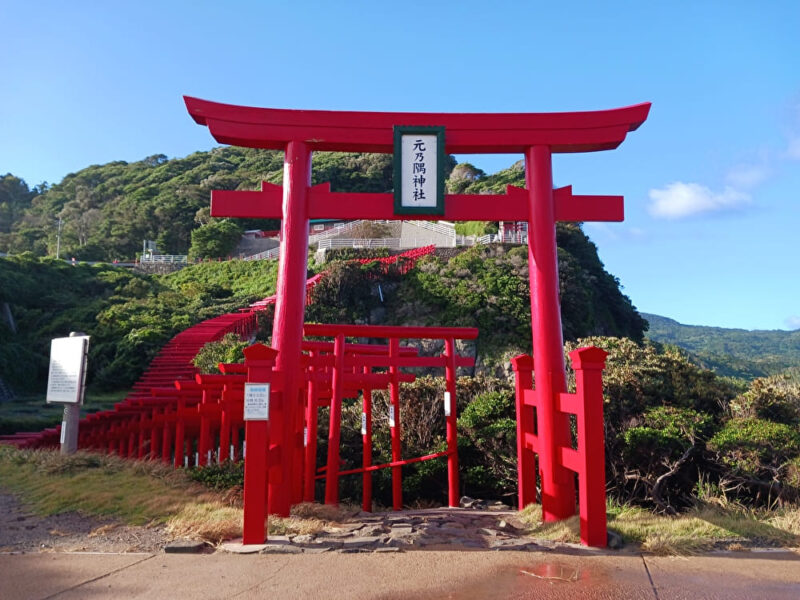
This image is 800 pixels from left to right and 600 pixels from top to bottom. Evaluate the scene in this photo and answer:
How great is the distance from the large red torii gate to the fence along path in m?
5.40

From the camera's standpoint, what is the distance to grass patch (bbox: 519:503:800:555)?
503cm

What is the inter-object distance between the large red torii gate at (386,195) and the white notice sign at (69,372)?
525 cm

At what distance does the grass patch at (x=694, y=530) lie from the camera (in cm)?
503

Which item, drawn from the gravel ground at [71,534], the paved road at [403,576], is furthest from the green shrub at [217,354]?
the paved road at [403,576]

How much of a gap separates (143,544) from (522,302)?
71.0 ft

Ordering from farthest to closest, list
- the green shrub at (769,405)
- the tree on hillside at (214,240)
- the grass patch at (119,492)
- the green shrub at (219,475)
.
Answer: the tree on hillside at (214,240)
the green shrub at (219,475)
the green shrub at (769,405)
the grass patch at (119,492)

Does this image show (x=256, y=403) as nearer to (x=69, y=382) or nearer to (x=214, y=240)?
(x=69, y=382)

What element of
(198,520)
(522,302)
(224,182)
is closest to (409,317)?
(522,302)

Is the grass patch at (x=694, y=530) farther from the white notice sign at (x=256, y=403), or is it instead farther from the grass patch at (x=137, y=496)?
the white notice sign at (x=256, y=403)

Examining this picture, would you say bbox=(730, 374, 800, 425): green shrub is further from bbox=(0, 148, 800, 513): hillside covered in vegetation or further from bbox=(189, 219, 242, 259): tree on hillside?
bbox=(189, 219, 242, 259): tree on hillside

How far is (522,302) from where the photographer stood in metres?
25.8

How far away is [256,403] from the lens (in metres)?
5.39

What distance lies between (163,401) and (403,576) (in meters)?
9.17

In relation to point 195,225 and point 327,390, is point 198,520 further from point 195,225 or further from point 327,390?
point 195,225
